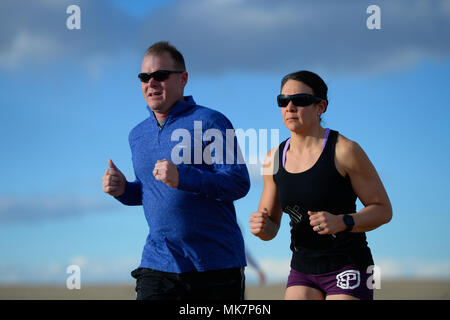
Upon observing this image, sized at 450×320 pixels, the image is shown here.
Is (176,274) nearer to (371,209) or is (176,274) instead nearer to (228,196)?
(228,196)

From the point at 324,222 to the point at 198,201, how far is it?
106 centimetres

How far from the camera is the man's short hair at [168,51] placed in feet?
18.2

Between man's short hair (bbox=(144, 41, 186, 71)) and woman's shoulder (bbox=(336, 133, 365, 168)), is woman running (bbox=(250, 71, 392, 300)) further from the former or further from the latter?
man's short hair (bbox=(144, 41, 186, 71))

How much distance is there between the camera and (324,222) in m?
4.67

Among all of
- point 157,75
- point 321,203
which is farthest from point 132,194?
point 321,203

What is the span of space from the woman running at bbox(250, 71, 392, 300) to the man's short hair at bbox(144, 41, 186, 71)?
38.9 inches

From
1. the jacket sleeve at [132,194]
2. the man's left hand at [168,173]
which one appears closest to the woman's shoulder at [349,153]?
the man's left hand at [168,173]

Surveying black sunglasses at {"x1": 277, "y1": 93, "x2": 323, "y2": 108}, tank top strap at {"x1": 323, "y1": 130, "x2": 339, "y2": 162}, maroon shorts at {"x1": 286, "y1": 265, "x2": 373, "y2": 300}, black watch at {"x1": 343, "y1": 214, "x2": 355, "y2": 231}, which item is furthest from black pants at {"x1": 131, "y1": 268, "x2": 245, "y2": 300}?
black sunglasses at {"x1": 277, "y1": 93, "x2": 323, "y2": 108}

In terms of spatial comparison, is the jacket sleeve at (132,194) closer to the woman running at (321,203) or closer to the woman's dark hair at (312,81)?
the woman running at (321,203)

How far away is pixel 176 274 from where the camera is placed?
4.98 m

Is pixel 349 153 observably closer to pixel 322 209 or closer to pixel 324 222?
pixel 322 209

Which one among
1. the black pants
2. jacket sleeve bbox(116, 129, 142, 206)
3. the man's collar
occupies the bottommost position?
the black pants

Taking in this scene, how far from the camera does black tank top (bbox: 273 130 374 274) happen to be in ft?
16.3
